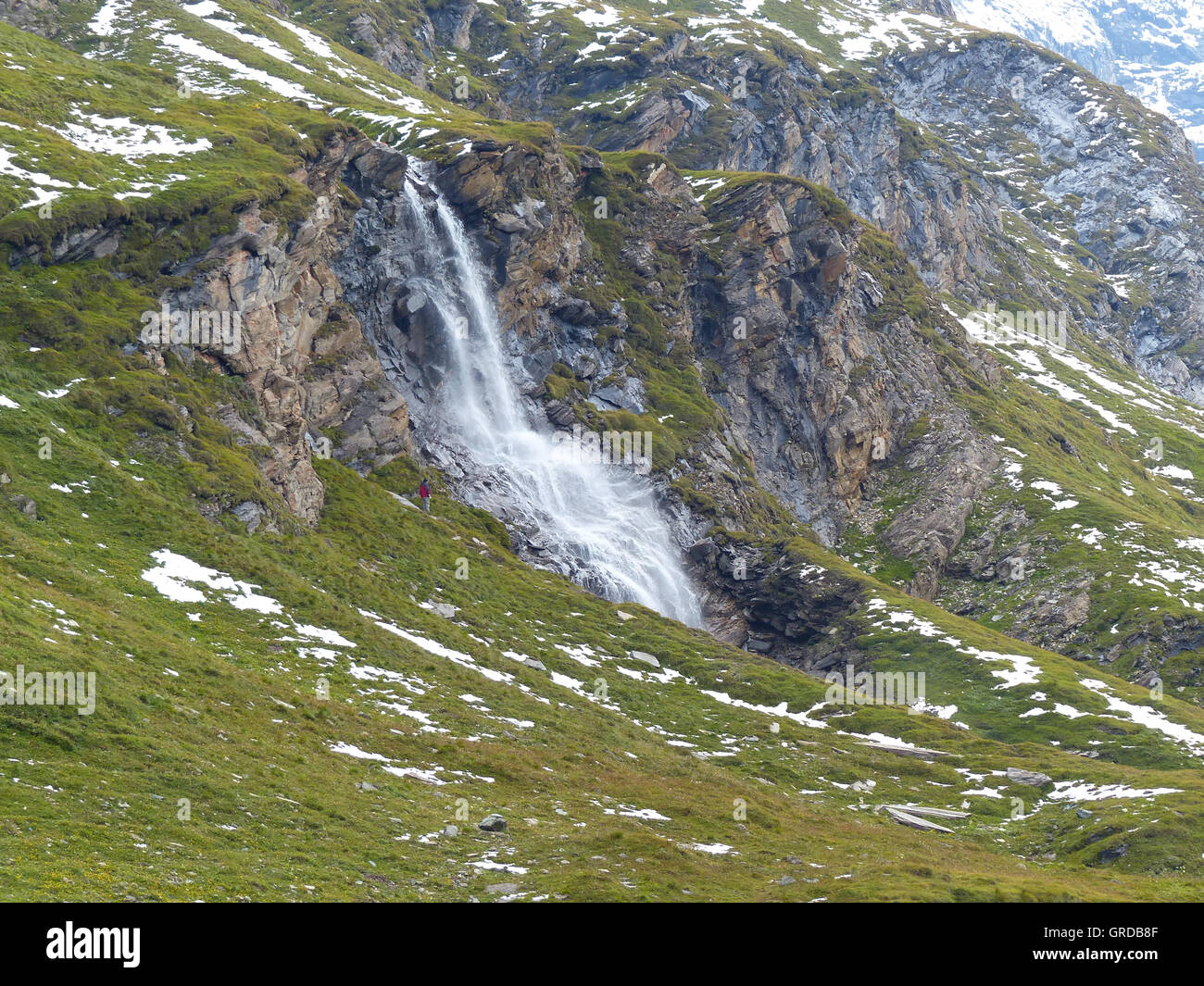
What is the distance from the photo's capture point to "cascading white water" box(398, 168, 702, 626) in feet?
334

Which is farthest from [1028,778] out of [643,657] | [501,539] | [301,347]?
[301,347]

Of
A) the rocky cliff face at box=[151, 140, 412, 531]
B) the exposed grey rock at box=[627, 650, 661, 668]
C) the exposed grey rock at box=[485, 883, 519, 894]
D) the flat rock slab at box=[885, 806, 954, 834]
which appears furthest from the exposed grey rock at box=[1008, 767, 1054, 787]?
the rocky cliff face at box=[151, 140, 412, 531]

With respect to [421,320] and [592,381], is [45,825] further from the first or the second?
[592,381]

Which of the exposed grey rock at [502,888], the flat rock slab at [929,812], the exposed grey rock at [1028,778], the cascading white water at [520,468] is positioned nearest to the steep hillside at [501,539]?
the exposed grey rock at [502,888]

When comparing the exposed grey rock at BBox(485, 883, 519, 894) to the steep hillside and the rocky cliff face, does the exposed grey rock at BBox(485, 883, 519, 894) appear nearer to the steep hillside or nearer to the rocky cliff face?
the steep hillside

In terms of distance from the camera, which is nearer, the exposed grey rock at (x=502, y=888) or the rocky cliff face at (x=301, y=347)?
the exposed grey rock at (x=502, y=888)

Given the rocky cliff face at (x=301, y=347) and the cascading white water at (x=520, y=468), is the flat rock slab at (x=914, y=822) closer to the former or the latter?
the rocky cliff face at (x=301, y=347)

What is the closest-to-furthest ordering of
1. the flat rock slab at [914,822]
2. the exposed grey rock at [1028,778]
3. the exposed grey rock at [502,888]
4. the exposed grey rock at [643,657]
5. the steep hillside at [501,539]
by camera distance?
the exposed grey rock at [502,888]
the steep hillside at [501,539]
the flat rock slab at [914,822]
the exposed grey rock at [1028,778]
the exposed grey rock at [643,657]

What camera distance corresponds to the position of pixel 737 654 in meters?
92.6

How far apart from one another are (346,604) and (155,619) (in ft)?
56.5

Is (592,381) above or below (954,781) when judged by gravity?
above

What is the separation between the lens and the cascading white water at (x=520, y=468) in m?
102
